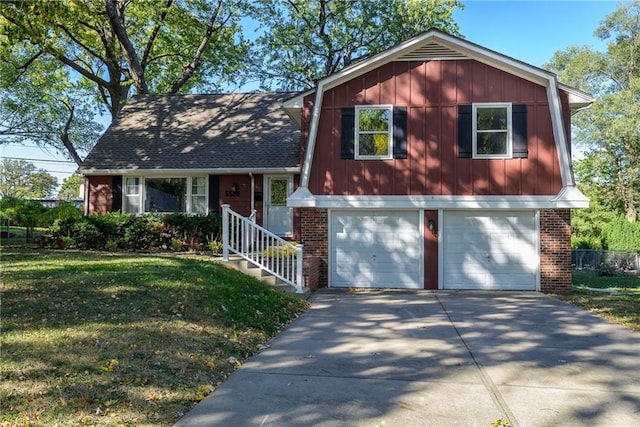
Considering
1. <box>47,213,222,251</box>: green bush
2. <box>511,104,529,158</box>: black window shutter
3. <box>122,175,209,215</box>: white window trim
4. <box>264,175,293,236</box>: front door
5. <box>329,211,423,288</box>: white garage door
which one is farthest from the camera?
<box>122,175,209,215</box>: white window trim

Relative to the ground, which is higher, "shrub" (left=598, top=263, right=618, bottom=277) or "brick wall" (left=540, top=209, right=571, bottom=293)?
"brick wall" (left=540, top=209, right=571, bottom=293)

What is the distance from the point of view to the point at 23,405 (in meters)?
3.30

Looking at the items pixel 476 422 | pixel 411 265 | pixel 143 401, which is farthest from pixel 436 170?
pixel 143 401

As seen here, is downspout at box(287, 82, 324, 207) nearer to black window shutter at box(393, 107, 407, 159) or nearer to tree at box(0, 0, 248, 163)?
black window shutter at box(393, 107, 407, 159)

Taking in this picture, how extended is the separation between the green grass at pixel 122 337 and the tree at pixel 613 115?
2787cm

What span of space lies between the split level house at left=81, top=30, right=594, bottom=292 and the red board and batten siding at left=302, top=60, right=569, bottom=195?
3cm

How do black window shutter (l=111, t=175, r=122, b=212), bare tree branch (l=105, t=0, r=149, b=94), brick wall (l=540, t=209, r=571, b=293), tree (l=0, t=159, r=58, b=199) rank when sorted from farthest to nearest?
tree (l=0, t=159, r=58, b=199)
bare tree branch (l=105, t=0, r=149, b=94)
black window shutter (l=111, t=175, r=122, b=212)
brick wall (l=540, t=209, r=571, b=293)

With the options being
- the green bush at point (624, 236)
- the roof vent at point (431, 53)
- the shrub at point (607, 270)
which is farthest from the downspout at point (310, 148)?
the green bush at point (624, 236)

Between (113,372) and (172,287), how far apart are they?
2900mm

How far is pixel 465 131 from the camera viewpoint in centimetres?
1109

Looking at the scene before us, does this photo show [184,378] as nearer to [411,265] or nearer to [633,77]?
[411,265]

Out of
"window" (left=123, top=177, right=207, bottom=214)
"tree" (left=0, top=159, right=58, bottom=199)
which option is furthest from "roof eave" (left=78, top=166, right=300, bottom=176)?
"tree" (left=0, top=159, right=58, bottom=199)

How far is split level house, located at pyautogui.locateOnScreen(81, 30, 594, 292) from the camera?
426 inches

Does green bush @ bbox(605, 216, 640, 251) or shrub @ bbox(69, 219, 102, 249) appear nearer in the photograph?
shrub @ bbox(69, 219, 102, 249)
